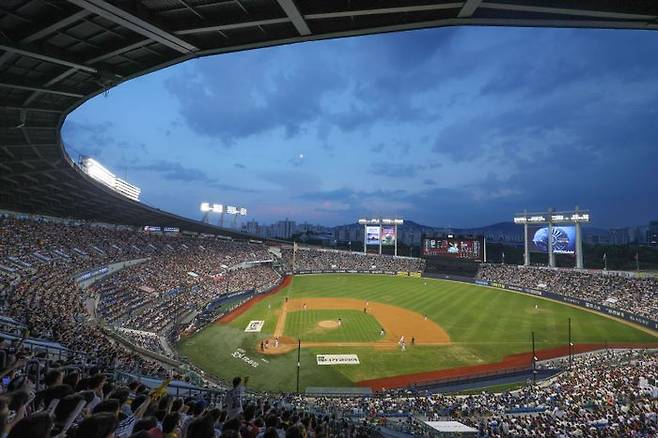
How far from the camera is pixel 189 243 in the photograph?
65.1 metres

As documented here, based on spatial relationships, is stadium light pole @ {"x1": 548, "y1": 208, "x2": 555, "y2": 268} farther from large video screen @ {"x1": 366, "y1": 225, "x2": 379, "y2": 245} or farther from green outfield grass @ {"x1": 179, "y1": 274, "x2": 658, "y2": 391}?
large video screen @ {"x1": 366, "y1": 225, "x2": 379, "y2": 245}

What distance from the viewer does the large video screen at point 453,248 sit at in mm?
73250

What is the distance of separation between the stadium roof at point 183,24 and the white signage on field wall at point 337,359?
23.1 m

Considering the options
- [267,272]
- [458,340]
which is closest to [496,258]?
[267,272]

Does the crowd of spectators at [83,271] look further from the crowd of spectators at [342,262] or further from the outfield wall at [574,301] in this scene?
the outfield wall at [574,301]

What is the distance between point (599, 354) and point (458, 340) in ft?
35.8

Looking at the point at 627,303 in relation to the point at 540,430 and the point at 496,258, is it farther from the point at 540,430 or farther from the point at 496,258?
the point at 496,258

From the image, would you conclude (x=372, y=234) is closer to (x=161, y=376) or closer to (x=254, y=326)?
(x=254, y=326)

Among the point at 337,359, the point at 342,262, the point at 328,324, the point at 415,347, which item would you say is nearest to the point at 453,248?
the point at 342,262

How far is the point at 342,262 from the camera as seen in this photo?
85.4m

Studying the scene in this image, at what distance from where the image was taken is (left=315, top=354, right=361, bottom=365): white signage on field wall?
2853cm

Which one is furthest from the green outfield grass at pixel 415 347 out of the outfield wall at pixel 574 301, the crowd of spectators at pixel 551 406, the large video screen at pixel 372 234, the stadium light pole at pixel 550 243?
the large video screen at pixel 372 234

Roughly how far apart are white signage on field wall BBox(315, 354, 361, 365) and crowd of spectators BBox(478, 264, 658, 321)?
34.7 meters

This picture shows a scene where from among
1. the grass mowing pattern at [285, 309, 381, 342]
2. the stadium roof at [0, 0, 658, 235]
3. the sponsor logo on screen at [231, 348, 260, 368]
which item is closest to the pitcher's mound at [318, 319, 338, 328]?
the grass mowing pattern at [285, 309, 381, 342]
